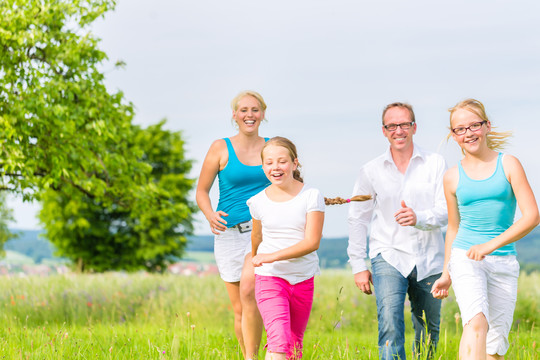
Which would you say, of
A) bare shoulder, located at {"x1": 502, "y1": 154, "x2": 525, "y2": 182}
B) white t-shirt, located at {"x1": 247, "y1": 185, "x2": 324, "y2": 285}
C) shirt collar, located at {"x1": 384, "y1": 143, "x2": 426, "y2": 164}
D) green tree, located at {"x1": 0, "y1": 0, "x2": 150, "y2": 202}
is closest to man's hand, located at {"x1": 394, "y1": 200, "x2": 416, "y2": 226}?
shirt collar, located at {"x1": 384, "y1": 143, "x2": 426, "y2": 164}

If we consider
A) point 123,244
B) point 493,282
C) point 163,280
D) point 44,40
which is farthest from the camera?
point 123,244

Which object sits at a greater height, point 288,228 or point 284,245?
point 288,228

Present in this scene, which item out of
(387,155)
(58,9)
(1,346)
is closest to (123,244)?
(58,9)

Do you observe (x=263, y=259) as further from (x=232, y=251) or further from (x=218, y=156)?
(x=218, y=156)

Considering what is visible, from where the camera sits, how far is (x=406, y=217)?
4.35 m

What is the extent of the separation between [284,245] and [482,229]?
4.63 ft

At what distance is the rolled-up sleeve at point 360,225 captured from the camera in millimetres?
4750

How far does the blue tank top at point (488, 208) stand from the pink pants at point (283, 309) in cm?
123

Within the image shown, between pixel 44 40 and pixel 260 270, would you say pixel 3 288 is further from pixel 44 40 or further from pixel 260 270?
pixel 260 270

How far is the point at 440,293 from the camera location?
167 inches

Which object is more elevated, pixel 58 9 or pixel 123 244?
pixel 58 9

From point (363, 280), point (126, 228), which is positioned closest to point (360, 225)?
point (363, 280)

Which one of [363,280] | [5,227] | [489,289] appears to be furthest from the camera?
→ [5,227]

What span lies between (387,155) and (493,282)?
4.33 feet
